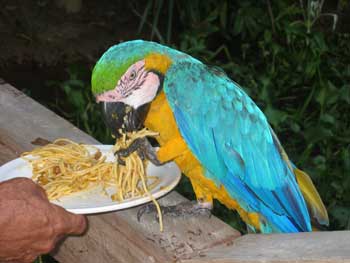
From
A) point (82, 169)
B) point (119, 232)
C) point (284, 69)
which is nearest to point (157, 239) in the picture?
point (119, 232)

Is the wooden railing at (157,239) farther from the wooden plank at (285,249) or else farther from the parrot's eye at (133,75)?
the parrot's eye at (133,75)

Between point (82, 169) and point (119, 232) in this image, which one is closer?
point (119, 232)

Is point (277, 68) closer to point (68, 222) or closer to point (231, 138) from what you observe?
point (231, 138)

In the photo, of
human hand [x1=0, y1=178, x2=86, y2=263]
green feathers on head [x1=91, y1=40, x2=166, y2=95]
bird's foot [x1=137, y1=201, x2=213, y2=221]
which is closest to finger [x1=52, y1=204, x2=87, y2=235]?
human hand [x1=0, y1=178, x2=86, y2=263]

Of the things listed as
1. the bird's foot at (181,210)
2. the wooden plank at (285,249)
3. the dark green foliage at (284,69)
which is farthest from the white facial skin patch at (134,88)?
the dark green foliage at (284,69)

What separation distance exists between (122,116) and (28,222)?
1.53 ft

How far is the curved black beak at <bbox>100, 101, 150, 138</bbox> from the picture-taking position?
5.65 ft

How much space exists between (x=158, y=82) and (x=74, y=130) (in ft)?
0.94

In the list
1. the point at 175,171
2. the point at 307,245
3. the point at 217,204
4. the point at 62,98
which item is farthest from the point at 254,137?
the point at 62,98

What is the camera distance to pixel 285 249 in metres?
1.27

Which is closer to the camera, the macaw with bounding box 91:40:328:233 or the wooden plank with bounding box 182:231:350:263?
the wooden plank with bounding box 182:231:350:263

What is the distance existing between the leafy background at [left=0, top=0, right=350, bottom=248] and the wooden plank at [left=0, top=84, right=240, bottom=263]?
1312mm

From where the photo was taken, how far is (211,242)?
1438 millimetres

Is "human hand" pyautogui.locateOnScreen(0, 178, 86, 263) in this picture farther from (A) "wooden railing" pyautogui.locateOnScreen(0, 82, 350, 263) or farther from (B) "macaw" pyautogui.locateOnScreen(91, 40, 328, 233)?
(B) "macaw" pyautogui.locateOnScreen(91, 40, 328, 233)
